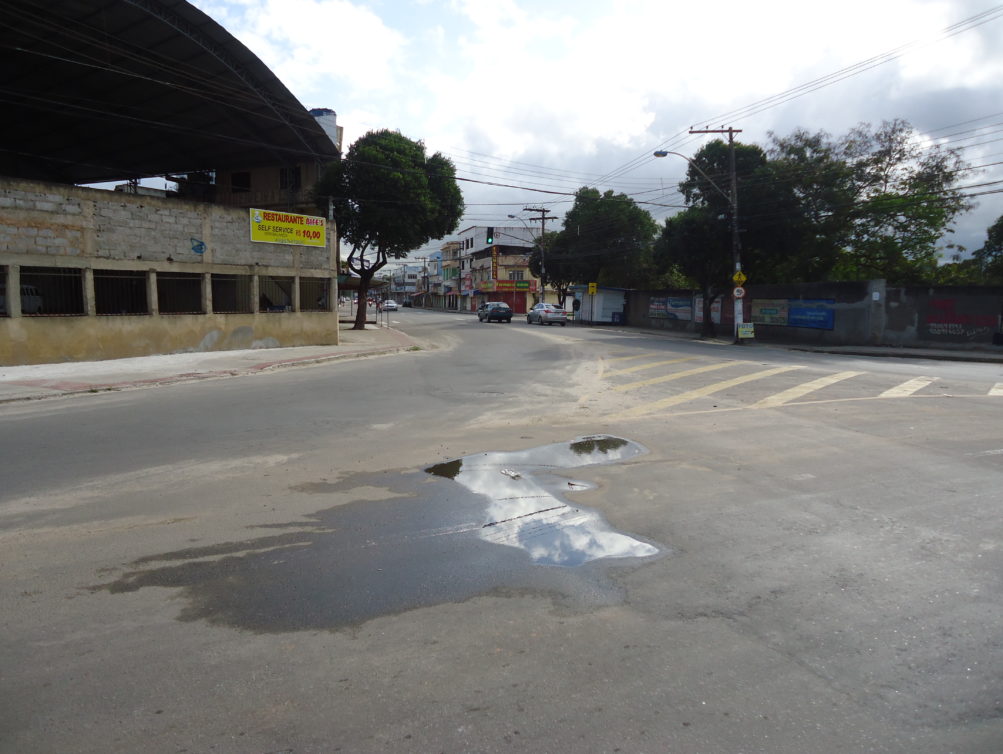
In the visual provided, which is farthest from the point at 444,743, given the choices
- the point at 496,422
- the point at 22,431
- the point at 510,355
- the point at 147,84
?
the point at 147,84

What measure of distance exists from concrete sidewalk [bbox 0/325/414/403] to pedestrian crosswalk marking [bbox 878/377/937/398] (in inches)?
588

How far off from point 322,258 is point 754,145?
2305 cm

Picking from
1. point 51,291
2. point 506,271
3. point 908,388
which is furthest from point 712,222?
point 506,271

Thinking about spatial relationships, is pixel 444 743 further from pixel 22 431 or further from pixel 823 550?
pixel 22 431

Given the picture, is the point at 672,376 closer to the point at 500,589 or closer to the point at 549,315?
the point at 500,589

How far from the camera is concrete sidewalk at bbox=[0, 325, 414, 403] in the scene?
13484 mm

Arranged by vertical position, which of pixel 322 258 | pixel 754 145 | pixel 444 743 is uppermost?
pixel 754 145

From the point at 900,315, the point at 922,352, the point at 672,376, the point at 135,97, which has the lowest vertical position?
the point at 672,376

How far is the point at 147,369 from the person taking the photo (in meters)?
16.7


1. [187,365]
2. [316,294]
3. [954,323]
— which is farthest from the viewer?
[954,323]

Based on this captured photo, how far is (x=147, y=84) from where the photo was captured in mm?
29734

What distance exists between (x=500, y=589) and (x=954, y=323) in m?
28.4

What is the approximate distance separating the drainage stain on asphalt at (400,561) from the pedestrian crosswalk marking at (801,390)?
260 inches

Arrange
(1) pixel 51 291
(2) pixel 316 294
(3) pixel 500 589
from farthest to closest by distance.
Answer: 1. (2) pixel 316 294
2. (1) pixel 51 291
3. (3) pixel 500 589
